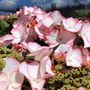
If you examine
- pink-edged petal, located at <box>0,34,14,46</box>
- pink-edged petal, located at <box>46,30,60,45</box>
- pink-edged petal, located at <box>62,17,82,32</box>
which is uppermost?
pink-edged petal, located at <box>62,17,82,32</box>

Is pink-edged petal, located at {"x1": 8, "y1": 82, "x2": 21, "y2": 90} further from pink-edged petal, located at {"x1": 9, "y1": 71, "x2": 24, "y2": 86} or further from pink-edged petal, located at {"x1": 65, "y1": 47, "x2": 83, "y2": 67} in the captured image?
pink-edged petal, located at {"x1": 65, "y1": 47, "x2": 83, "y2": 67}

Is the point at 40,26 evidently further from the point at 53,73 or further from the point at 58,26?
the point at 53,73

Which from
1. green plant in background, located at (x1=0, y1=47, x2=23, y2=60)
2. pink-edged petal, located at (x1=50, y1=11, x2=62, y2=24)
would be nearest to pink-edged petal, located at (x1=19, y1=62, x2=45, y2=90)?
green plant in background, located at (x1=0, y1=47, x2=23, y2=60)

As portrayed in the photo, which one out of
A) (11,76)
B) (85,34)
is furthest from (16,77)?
(85,34)

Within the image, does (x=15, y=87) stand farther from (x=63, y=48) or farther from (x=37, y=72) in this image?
(x=63, y=48)

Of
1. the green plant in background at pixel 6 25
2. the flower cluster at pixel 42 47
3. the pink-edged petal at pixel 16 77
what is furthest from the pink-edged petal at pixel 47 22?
the green plant in background at pixel 6 25

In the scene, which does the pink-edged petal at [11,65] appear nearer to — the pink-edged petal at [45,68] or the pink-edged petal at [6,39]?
the pink-edged petal at [45,68]
